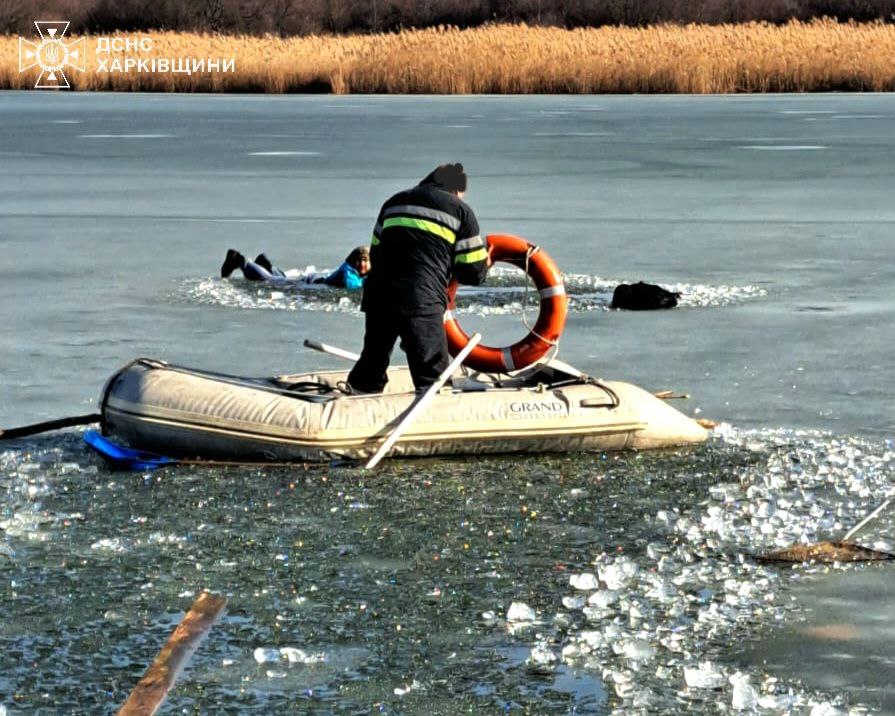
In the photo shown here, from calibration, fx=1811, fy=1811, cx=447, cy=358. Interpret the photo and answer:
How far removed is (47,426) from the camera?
794cm

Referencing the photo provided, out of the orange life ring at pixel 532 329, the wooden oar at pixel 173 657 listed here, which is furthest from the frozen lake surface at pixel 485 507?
the orange life ring at pixel 532 329

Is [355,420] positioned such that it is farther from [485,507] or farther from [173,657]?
[173,657]

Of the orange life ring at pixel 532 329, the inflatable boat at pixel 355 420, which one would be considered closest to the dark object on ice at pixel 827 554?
the inflatable boat at pixel 355 420

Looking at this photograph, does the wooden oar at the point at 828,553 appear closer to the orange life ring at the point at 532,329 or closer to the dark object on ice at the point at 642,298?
the orange life ring at the point at 532,329

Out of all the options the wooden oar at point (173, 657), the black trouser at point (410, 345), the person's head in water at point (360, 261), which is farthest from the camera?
the person's head in water at point (360, 261)

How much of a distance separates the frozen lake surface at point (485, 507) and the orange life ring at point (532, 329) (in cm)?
78

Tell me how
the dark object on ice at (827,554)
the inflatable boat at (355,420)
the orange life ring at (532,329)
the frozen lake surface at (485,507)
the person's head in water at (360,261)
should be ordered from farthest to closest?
the person's head in water at (360,261) < the orange life ring at (532,329) < the inflatable boat at (355,420) < the dark object on ice at (827,554) < the frozen lake surface at (485,507)

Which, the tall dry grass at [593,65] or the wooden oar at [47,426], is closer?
the wooden oar at [47,426]

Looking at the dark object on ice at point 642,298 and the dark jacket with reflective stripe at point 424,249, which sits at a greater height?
the dark jacket with reflective stripe at point 424,249

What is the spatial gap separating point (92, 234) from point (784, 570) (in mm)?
11601

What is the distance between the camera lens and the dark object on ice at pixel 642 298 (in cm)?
1188

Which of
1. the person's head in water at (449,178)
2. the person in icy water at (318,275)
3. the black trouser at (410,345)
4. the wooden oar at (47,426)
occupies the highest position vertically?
the person's head in water at (449,178)

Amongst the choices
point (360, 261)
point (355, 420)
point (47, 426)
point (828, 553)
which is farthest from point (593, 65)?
point (828, 553)

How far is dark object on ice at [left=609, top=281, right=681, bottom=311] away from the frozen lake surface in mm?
165
